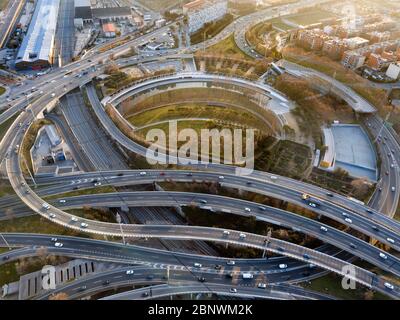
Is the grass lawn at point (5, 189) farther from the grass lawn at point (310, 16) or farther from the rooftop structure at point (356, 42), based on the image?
the grass lawn at point (310, 16)

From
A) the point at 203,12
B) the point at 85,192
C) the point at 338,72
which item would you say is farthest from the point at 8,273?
the point at 203,12

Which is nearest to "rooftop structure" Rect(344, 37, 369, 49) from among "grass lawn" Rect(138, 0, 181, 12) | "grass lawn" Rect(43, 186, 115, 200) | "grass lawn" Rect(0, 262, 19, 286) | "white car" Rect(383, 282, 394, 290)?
"grass lawn" Rect(138, 0, 181, 12)

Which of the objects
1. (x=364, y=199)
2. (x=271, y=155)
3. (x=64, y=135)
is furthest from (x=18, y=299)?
(x=364, y=199)

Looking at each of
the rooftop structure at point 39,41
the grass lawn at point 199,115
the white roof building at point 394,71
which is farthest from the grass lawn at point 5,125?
the white roof building at point 394,71

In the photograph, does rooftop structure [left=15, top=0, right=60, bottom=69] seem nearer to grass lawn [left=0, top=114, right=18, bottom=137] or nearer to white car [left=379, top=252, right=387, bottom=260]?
grass lawn [left=0, top=114, right=18, bottom=137]

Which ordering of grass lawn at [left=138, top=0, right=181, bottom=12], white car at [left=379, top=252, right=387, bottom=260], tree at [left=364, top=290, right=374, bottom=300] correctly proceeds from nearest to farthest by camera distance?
tree at [left=364, top=290, right=374, bottom=300]
white car at [left=379, top=252, right=387, bottom=260]
grass lawn at [left=138, top=0, right=181, bottom=12]

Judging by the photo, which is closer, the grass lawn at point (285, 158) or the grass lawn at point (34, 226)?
the grass lawn at point (34, 226)
